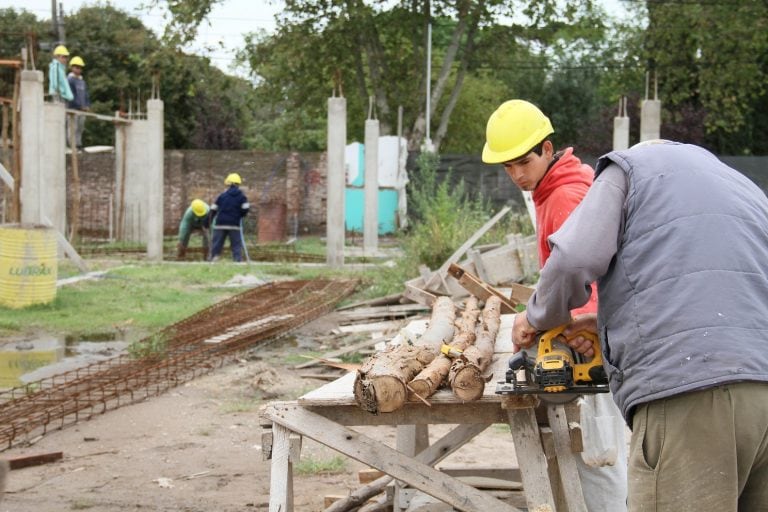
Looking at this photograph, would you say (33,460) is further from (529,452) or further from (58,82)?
(58,82)

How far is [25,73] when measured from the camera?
62.3ft

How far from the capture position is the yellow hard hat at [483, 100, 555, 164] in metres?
4.90

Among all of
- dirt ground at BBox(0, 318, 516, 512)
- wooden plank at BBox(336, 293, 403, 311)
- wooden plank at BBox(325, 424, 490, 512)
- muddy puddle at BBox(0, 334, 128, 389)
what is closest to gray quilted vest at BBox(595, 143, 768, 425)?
wooden plank at BBox(325, 424, 490, 512)

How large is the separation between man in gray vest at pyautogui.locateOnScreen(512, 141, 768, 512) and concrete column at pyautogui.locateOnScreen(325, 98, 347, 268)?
18645mm

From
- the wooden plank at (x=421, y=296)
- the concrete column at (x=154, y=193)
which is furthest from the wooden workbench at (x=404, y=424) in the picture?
the concrete column at (x=154, y=193)

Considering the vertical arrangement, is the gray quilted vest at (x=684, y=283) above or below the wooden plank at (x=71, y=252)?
above

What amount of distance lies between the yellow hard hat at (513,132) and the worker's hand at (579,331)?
1.03m

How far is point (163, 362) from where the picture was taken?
11.4 meters

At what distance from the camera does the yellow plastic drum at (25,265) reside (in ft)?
49.4

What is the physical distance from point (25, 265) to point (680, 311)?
12914 millimetres

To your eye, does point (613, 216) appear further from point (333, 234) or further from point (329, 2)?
point (329, 2)

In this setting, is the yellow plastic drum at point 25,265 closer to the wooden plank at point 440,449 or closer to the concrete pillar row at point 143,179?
the concrete pillar row at point 143,179

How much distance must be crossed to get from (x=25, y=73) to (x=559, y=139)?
34.8m

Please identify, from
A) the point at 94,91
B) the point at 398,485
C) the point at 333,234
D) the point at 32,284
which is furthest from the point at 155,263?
the point at 94,91
